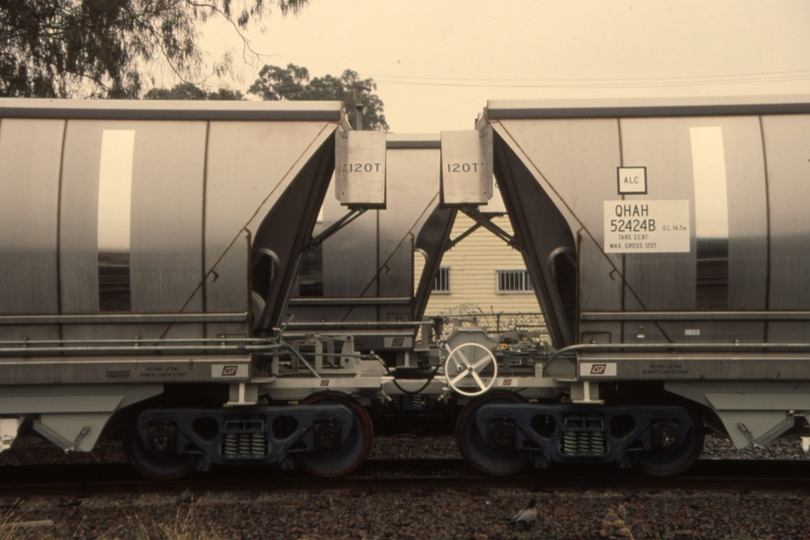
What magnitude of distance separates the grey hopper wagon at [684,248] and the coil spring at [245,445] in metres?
3.12

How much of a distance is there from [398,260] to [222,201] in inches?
163

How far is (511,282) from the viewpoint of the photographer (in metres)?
24.8

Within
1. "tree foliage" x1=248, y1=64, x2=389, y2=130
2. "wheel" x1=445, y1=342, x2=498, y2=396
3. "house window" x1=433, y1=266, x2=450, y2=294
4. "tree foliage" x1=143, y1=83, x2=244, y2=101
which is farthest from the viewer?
"tree foliage" x1=248, y1=64, x2=389, y2=130

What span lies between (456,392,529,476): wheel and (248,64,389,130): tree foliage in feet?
127

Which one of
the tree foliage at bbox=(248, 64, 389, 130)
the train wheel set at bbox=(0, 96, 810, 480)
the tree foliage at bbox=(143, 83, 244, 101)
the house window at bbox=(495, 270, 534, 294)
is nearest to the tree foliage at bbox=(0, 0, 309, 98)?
the tree foliage at bbox=(143, 83, 244, 101)

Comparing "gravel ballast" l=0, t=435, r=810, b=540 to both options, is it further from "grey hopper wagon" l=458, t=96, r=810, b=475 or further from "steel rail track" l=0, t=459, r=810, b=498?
"grey hopper wagon" l=458, t=96, r=810, b=475

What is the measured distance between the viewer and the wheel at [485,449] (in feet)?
23.4

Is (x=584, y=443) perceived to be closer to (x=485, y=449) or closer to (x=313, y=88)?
(x=485, y=449)

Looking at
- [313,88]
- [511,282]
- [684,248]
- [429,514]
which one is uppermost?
[313,88]

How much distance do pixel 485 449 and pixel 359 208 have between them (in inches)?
115

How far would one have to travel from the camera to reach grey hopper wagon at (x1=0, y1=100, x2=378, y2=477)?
21.3ft

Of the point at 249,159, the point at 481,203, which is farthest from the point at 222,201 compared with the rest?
the point at 481,203

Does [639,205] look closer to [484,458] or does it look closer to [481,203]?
[481,203]

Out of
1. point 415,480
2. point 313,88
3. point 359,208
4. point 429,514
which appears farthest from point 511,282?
point 313,88
